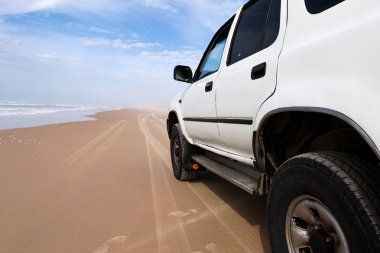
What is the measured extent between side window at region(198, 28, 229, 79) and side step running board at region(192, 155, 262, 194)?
1026 mm

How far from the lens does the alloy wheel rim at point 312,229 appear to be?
1.58m

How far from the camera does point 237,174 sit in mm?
3021

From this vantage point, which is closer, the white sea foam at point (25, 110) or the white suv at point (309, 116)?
the white suv at point (309, 116)

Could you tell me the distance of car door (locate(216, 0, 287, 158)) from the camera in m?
2.26

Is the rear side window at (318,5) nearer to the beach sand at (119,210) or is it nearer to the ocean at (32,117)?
the beach sand at (119,210)

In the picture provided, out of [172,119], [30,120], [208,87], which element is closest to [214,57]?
[208,87]

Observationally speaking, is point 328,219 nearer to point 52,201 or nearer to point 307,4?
point 307,4

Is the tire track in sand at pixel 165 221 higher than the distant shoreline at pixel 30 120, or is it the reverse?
the distant shoreline at pixel 30 120

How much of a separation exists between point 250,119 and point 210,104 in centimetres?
95

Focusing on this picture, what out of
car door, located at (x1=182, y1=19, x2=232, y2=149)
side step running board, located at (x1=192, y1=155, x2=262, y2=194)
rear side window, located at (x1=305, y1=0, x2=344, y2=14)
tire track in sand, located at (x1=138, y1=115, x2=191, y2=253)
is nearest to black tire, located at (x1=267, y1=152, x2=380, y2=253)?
side step running board, located at (x1=192, y1=155, x2=262, y2=194)

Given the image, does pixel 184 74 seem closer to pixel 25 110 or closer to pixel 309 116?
pixel 309 116

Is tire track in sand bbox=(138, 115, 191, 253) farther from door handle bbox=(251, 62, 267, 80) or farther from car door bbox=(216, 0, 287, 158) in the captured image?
door handle bbox=(251, 62, 267, 80)

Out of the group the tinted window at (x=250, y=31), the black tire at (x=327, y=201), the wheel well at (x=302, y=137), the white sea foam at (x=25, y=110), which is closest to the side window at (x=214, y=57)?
the tinted window at (x=250, y=31)

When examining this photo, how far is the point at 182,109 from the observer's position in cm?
460
